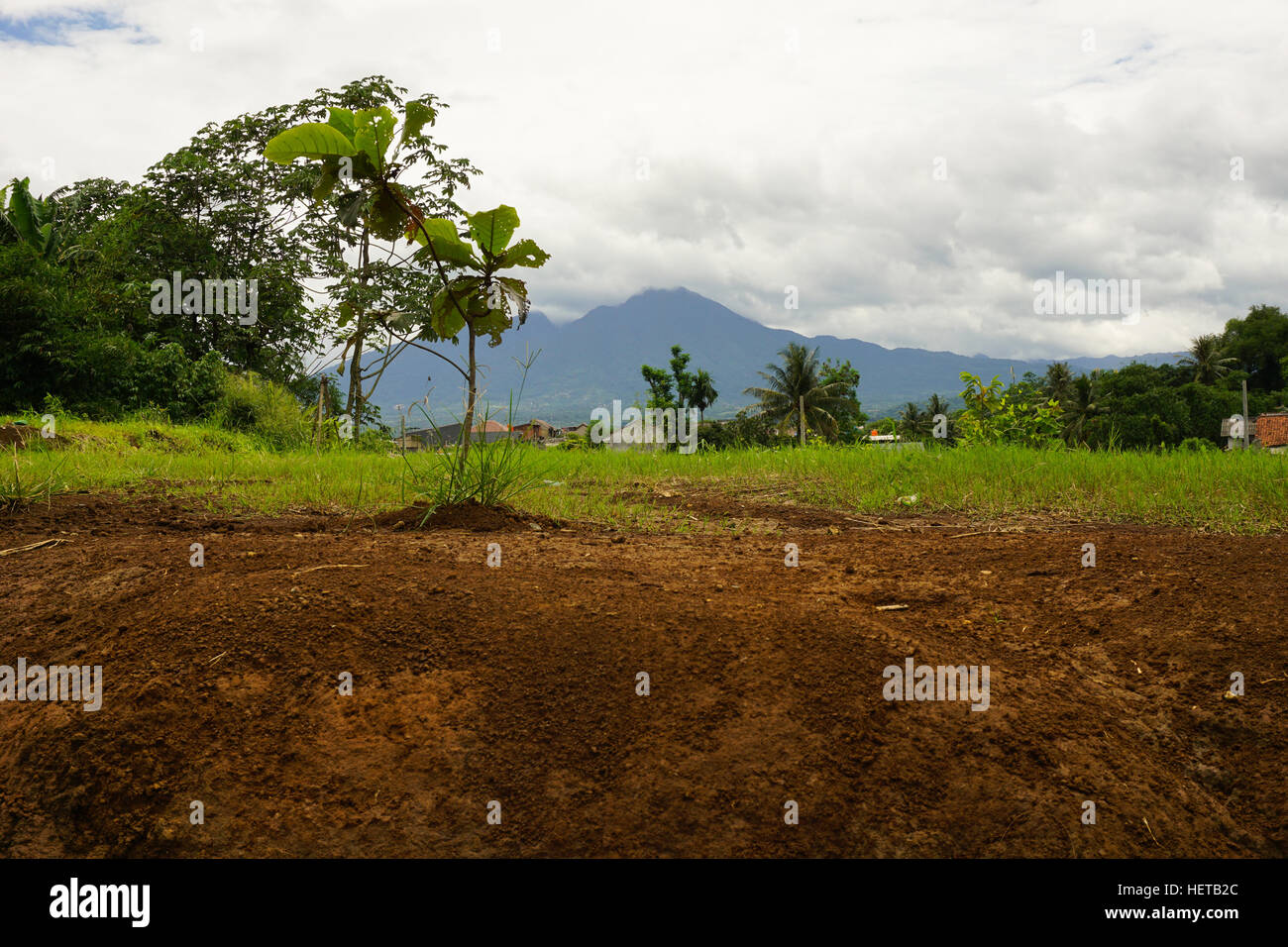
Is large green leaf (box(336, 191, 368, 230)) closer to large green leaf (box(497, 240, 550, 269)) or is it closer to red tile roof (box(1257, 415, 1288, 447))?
large green leaf (box(497, 240, 550, 269))

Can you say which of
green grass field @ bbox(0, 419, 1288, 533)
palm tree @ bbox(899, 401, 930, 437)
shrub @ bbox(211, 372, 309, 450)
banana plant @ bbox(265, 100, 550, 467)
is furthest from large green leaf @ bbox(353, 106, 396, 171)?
palm tree @ bbox(899, 401, 930, 437)

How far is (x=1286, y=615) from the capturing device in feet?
9.84

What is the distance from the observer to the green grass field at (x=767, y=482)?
5.24m

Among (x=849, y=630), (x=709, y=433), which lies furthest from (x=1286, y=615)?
(x=709, y=433)

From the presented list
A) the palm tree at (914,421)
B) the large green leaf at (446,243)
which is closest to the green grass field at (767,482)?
the large green leaf at (446,243)

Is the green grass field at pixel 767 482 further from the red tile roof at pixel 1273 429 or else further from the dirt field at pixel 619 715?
the red tile roof at pixel 1273 429

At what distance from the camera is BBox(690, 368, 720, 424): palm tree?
1849 inches

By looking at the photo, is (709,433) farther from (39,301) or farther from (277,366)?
(39,301)

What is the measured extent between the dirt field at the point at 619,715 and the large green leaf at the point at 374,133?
6.62 feet

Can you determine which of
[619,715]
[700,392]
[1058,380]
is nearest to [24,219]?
[619,715]

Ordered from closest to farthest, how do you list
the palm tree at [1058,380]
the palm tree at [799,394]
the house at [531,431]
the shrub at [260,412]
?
the house at [531,431]
the shrub at [260,412]
the palm tree at [799,394]
the palm tree at [1058,380]

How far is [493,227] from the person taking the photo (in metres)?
4.11

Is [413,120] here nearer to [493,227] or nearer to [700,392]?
[493,227]

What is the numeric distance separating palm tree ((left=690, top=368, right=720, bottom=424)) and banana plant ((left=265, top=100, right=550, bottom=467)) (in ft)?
135
